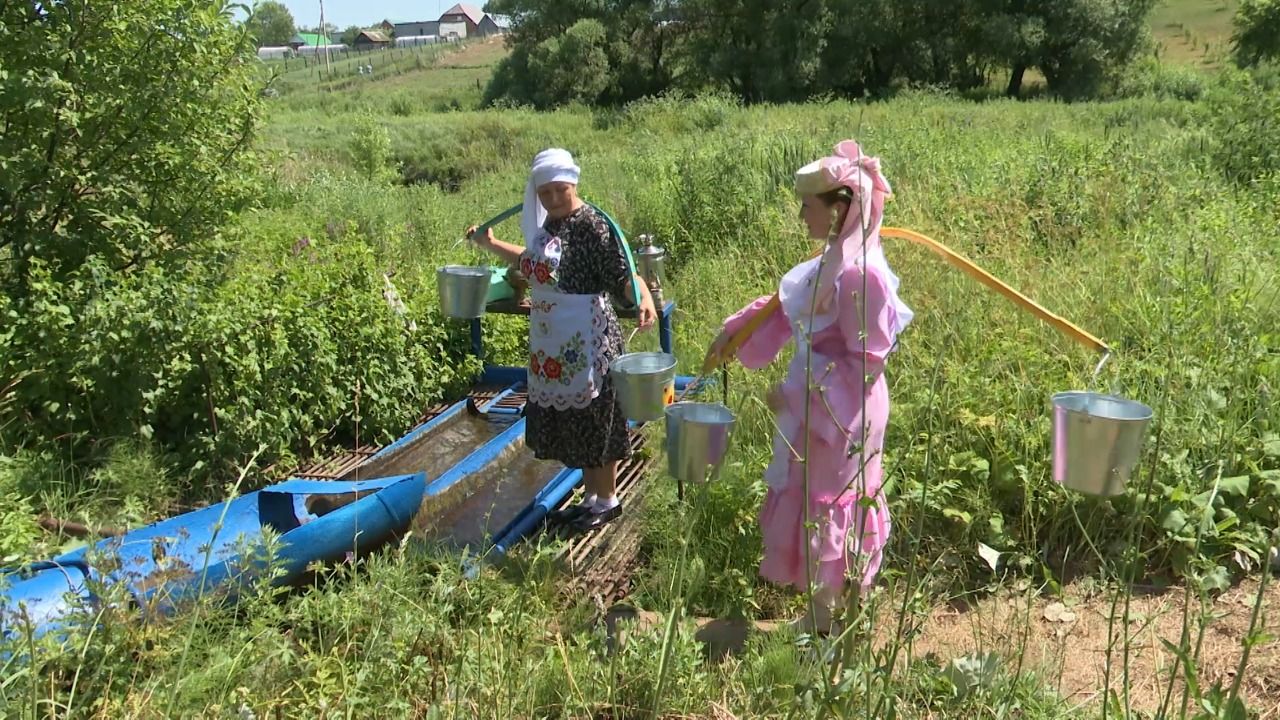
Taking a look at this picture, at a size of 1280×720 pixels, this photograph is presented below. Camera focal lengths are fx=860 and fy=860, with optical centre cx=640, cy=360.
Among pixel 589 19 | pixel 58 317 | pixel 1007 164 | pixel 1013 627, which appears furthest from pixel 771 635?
pixel 589 19

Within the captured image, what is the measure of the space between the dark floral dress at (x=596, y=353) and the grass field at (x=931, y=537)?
37 centimetres

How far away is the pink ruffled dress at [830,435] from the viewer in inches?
102

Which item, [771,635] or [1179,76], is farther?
[1179,76]

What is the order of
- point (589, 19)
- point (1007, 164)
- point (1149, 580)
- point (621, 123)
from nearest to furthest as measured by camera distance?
1. point (1149, 580)
2. point (1007, 164)
3. point (621, 123)
4. point (589, 19)

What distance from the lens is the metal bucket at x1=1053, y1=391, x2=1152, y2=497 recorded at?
2170 mm

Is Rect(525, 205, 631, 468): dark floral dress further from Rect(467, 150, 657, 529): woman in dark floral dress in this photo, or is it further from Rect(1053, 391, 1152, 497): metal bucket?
Rect(1053, 391, 1152, 497): metal bucket

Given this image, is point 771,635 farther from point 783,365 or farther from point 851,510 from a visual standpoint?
point 783,365

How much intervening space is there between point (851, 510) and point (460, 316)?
2.90 m

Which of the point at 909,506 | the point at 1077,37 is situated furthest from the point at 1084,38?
the point at 909,506

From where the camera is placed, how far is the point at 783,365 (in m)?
4.64

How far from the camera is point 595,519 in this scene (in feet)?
12.7

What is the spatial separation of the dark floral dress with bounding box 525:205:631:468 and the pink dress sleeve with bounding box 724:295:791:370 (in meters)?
0.80

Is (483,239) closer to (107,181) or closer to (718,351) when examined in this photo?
(718,351)

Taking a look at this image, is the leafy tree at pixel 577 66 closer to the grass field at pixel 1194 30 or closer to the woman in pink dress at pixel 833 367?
the grass field at pixel 1194 30
